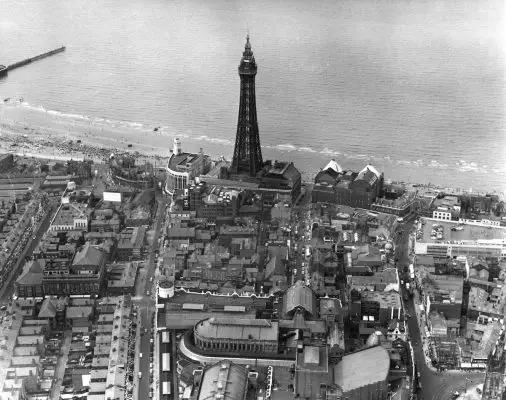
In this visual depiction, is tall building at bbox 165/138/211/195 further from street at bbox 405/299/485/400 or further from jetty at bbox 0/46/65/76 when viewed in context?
jetty at bbox 0/46/65/76

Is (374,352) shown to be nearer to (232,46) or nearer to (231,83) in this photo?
(231,83)

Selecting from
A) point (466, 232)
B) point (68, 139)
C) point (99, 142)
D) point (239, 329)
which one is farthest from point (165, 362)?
point (68, 139)

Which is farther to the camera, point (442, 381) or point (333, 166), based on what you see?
point (333, 166)

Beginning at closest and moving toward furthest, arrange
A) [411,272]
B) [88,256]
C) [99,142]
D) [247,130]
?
[88,256] → [411,272] → [247,130] → [99,142]

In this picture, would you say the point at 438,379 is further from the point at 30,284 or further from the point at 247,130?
the point at 247,130

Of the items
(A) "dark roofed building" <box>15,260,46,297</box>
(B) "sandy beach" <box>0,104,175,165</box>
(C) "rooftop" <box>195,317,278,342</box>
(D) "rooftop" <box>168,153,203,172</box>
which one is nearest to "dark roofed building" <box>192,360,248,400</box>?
(C) "rooftop" <box>195,317,278,342</box>

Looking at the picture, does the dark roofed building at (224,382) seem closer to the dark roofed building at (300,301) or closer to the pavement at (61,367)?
the dark roofed building at (300,301)

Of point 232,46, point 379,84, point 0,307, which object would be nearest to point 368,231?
point 0,307
